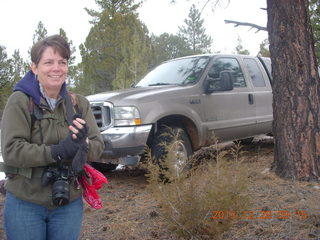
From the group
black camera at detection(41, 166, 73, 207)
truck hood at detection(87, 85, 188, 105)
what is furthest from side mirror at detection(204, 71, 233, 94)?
black camera at detection(41, 166, 73, 207)

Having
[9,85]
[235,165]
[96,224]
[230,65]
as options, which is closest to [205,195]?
[235,165]

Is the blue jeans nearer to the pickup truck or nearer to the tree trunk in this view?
the pickup truck

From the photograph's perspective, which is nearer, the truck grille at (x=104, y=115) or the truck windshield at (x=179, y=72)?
the truck grille at (x=104, y=115)

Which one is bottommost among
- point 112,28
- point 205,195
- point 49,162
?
point 205,195

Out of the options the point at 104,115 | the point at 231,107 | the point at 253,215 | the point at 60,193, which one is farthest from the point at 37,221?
A: the point at 231,107

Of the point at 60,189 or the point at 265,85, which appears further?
the point at 265,85

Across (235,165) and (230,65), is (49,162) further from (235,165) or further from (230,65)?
(230,65)

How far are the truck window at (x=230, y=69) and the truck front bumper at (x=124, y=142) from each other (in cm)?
181

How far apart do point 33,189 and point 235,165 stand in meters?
1.72

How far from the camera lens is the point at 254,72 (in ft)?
23.1

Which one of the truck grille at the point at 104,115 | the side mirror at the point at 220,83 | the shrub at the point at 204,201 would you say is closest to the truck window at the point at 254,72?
the side mirror at the point at 220,83

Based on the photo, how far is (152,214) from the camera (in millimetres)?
3705

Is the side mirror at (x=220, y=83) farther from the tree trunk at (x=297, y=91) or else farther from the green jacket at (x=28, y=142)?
the green jacket at (x=28, y=142)

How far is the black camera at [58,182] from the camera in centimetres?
193
